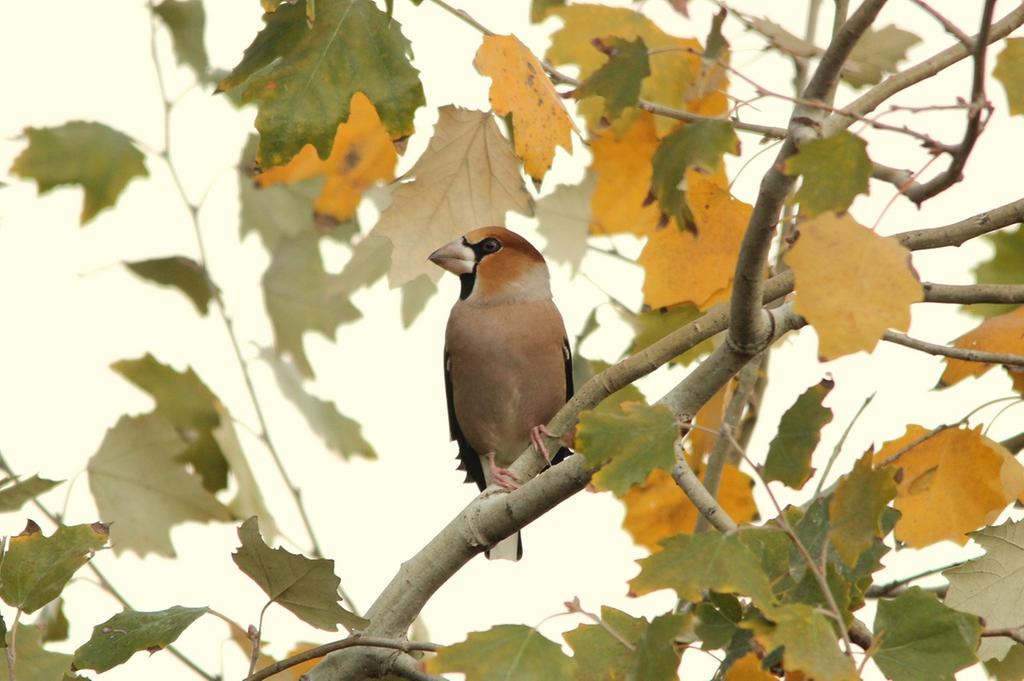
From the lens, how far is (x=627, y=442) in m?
2.24

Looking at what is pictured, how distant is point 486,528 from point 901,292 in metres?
1.12

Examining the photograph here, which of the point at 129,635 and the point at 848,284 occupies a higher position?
the point at 848,284

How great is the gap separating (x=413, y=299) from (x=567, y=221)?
0.82 meters

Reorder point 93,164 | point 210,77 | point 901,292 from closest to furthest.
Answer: point 901,292
point 93,164
point 210,77

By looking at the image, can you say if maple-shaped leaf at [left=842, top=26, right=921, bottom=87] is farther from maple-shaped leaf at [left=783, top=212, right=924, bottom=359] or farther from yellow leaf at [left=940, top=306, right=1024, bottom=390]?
maple-shaped leaf at [left=783, top=212, right=924, bottom=359]

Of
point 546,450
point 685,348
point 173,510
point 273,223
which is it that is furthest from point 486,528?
point 273,223

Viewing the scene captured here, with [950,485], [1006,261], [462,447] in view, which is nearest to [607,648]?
[950,485]

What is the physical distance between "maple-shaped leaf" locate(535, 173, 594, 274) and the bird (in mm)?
363

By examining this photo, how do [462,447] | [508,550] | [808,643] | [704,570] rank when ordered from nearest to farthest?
[808,643] < [704,570] < [508,550] < [462,447]

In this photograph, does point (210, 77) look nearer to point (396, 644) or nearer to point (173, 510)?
point (173, 510)

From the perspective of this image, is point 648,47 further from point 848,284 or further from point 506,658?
point 506,658

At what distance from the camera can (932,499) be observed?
2945mm

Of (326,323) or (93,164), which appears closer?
(93,164)

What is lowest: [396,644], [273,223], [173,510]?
[396,644]
